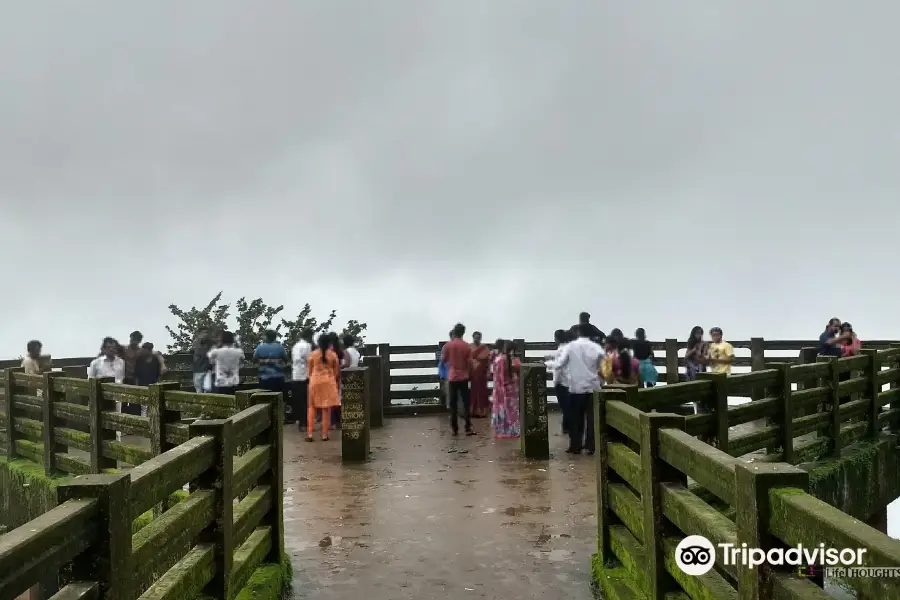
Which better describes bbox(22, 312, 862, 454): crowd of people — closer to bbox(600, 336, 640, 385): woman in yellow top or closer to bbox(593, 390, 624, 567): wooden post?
bbox(600, 336, 640, 385): woman in yellow top

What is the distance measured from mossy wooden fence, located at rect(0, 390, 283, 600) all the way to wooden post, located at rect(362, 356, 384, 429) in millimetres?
9076

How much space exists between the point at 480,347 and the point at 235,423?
11172 millimetres

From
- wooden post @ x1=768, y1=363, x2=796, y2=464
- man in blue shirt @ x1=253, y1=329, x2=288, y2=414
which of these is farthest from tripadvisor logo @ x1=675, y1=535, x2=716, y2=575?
man in blue shirt @ x1=253, y1=329, x2=288, y2=414

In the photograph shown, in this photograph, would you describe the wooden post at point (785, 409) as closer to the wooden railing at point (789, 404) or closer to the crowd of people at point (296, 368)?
the wooden railing at point (789, 404)

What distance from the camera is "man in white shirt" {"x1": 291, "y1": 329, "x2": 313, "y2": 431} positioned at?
45.3 ft

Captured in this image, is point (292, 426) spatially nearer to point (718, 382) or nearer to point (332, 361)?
point (332, 361)

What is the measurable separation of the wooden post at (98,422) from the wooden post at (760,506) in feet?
23.9

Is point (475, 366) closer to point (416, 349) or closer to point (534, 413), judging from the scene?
point (416, 349)

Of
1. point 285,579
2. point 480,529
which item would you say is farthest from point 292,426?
point 285,579

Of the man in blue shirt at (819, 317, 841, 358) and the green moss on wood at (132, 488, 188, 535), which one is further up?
the man in blue shirt at (819, 317, 841, 358)

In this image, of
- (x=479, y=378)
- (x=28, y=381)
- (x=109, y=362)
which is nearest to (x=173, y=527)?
(x=28, y=381)

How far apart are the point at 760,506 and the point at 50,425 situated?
30.9ft

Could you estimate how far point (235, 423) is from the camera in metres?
4.90

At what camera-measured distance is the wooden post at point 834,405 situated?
935 cm
